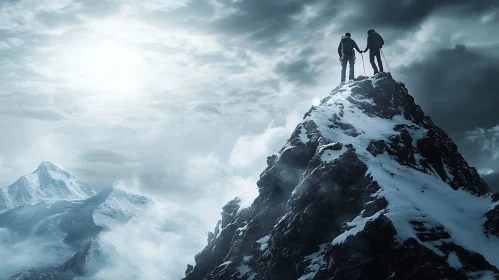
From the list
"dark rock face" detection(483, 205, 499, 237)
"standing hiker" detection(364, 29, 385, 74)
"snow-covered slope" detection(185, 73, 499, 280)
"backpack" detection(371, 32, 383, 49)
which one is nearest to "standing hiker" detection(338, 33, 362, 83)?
"standing hiker" detection(364, 29, 385, 74)

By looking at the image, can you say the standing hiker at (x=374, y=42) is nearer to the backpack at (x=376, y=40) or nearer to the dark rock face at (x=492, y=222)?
the backpack at (x=376, y=40)

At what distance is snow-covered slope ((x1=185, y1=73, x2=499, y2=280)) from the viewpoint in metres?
35.5

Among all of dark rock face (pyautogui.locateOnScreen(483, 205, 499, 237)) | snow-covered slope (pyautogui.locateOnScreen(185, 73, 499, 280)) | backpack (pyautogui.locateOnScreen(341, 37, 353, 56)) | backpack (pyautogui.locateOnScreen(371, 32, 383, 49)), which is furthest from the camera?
backpack (pyautogui.locateOnScreen(341, 37, 353, 56))

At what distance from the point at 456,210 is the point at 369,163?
32.6 ft

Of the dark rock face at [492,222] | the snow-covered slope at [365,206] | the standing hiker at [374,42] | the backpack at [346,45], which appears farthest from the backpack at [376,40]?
the dark rock face at [492,222]

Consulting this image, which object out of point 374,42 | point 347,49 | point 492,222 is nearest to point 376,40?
point 374,42

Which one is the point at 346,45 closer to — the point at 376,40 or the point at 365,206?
the point at 376,40

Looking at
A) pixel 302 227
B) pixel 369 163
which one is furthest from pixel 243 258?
pixel 369 163

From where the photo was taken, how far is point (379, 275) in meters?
35.2

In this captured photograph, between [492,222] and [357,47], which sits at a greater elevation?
[357,47]

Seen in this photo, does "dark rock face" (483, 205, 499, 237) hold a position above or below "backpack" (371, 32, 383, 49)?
below

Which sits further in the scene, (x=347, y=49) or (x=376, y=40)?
(x=347, y=49)

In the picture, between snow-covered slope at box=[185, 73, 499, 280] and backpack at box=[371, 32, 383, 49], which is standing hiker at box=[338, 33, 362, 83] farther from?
snow-covered slope at box=[185, 73, 499, 280]

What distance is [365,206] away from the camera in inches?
1617
